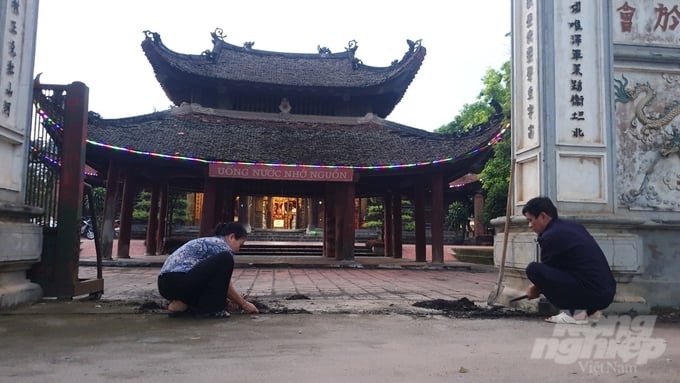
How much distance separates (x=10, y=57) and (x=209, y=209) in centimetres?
956

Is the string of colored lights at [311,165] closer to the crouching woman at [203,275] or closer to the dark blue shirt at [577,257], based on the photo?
the crouching woman at [203,275]

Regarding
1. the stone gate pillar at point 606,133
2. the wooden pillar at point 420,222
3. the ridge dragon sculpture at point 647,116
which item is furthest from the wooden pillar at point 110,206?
the ridge dragon sculpture at point 647,116

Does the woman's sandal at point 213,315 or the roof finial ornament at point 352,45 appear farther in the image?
the roof finial ornament at point 352,45

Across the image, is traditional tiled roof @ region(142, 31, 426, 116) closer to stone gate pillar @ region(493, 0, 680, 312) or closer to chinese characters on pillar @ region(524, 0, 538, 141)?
chinese characters on pillar @ region(524, 0, 538, 141)

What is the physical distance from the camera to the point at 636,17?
6.14 metres

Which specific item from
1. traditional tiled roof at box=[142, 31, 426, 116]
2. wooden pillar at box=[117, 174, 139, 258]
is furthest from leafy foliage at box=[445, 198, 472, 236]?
wooden pillar at box=[117, 174, 139, 258]

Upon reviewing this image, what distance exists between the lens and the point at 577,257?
4.12 metres

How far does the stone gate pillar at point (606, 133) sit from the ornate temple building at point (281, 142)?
886 cm

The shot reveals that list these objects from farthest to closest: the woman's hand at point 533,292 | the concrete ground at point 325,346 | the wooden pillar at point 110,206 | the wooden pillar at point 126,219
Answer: the wooden pillar at point 126,219 < the wooden pillar at point 110,206 < the woman's hand at point 533,292 < the concrete ground at point 325,346

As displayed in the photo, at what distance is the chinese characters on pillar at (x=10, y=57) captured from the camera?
18.0 ft

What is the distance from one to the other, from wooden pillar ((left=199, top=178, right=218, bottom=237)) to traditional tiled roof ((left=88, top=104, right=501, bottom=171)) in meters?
0.99

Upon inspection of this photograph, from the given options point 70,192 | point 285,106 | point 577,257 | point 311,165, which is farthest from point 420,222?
point 577,257

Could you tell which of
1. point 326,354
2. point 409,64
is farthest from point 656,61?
point 409,64

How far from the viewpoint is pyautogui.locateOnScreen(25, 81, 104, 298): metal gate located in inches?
234
